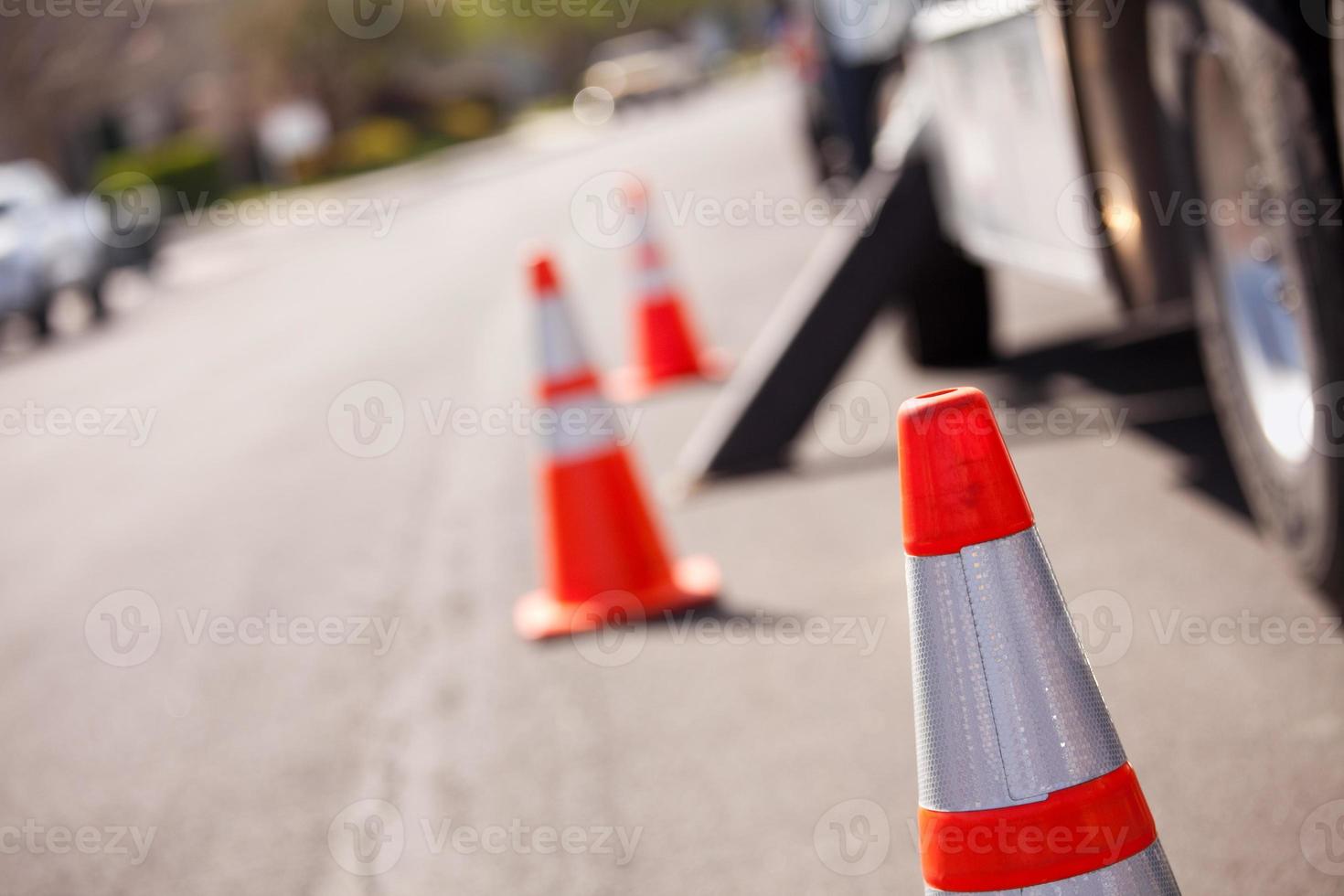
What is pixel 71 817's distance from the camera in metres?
4.94

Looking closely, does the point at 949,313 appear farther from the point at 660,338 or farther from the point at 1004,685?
the point at 1004,685

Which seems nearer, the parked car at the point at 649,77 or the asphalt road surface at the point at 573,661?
the asphalt road surface at the point at 573,661

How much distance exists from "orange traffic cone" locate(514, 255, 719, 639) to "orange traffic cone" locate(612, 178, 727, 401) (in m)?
4.00

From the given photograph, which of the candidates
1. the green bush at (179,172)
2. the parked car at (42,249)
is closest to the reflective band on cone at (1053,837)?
the parked car at (42,249)

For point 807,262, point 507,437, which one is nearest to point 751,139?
point 807,262

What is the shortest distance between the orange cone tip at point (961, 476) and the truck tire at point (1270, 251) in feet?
5.51

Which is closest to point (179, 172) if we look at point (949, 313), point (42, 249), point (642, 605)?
point (42, 249)

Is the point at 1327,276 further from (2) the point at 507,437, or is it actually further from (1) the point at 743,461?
(2) the point at 507,437

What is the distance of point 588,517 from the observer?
5.61 m

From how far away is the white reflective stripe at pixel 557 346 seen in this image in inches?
223

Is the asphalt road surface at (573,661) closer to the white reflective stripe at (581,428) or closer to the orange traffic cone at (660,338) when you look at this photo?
the orange traffic cone at (660,338)

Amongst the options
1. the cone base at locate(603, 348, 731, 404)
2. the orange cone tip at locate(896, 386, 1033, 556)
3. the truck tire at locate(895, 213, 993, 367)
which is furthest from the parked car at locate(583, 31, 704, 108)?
the orange cone tip at locate(896, 386, 1033, 556)

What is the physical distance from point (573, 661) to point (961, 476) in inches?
127

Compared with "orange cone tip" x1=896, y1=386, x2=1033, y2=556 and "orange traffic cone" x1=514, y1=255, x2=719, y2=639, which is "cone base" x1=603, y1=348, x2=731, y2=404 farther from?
"orange cone tip" x1=896, y1=386, x2=1033, y2=556
